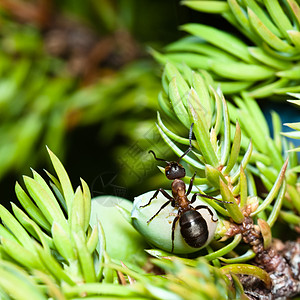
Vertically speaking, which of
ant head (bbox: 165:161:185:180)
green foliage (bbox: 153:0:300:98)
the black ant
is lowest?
the black ant

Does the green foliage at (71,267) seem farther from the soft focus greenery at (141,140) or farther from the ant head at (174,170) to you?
the ant head at (174,170)

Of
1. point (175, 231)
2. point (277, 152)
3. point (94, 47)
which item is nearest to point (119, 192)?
point (175, 231)

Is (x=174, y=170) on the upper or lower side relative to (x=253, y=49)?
lower

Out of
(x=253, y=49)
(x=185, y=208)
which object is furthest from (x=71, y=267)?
(x=253, y=49)

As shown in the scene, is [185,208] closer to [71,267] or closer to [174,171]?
[174,171]

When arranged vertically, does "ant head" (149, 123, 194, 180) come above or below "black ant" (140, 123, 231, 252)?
above

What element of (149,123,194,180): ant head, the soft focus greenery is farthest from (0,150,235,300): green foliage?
(149,123,194,180): ant head

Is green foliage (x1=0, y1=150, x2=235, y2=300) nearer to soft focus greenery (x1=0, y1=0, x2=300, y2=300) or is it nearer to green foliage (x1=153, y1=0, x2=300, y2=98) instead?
soft focus greenery (x1=0, y1=0, x2=300, y2=300)

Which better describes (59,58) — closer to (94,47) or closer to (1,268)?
(94,47)
